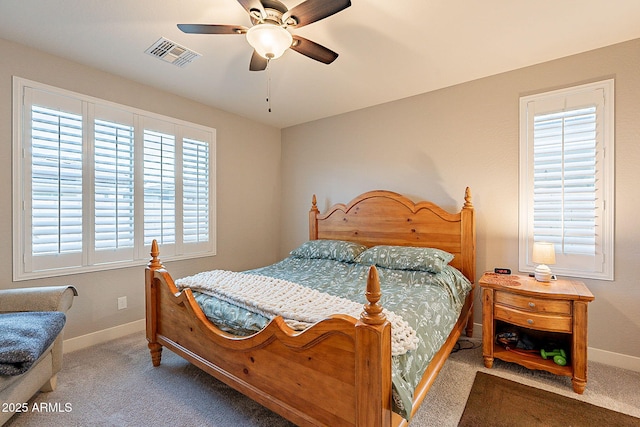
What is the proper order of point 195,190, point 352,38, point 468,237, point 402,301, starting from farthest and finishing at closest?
point 195,190 → point 468,237 → point 352,38 → point 402,301

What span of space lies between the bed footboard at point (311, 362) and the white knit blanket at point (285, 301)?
0.36 ft

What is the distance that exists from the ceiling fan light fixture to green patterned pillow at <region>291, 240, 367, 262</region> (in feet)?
6.59

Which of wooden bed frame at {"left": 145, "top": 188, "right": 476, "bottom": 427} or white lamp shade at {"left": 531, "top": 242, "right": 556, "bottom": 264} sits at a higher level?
white lamp shade at {"left": 531, "top": 242, "right": 556, "bottom": 264}

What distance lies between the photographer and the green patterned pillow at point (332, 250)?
3088 millimetres

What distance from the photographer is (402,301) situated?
1.90 metres

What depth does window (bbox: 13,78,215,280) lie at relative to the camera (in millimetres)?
2346

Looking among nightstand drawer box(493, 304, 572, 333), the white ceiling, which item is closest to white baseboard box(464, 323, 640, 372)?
nightstand drawer box(493, 304, 572, 333)

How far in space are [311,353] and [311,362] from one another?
45mm

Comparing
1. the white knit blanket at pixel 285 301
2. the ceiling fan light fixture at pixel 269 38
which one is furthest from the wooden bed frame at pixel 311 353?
the ceiling fan light fixture at pixel 269 38

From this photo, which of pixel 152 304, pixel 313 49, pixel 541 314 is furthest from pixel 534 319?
pixel 152 304

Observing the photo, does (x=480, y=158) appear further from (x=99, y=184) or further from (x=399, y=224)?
(x=99, y=184)

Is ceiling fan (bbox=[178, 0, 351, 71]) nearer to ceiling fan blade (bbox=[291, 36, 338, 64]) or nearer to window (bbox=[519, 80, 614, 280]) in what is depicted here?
ceiling fan blade (bbox=[291, 36, 338, 64])

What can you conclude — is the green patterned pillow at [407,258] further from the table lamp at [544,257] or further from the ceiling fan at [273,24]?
the ceiling fan at [273,24]

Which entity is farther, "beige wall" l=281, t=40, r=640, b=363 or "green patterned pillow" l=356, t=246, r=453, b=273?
"green patterned pillow" l=356, t=246, r=453, b=273
